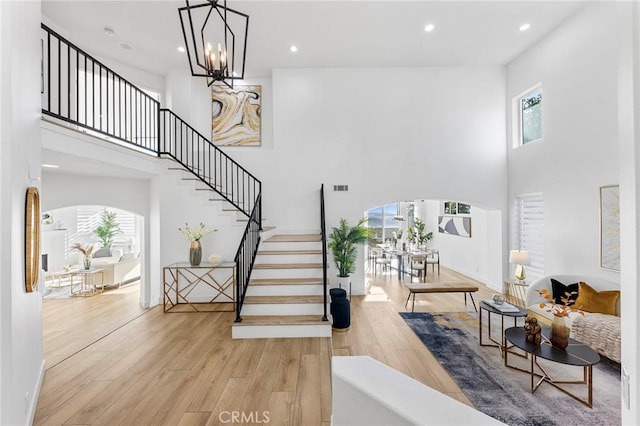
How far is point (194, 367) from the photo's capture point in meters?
3.11

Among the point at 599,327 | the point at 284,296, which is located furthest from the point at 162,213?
the point at 599,327

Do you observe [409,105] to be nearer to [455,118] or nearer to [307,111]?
[455,118]

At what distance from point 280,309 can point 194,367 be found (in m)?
1.29

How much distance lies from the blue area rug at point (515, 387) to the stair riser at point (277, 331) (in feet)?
4.84

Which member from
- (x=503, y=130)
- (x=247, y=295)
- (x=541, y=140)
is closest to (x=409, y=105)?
(x=503, y=130)

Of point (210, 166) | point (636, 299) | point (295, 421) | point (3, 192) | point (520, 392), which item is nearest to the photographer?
point (636, 299)

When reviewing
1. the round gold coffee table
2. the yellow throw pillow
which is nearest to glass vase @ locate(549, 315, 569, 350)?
the round gold coffee table

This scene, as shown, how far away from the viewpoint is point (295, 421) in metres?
2.31

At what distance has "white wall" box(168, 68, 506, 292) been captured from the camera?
615 cm

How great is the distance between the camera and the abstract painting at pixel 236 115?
645cm

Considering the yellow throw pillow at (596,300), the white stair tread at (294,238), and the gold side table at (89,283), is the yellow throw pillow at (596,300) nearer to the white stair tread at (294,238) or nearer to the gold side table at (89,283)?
the white stair tread at (294,238)

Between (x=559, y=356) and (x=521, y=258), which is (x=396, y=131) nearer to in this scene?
(x=521, y=258)

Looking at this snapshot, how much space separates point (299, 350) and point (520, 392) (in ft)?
7.71

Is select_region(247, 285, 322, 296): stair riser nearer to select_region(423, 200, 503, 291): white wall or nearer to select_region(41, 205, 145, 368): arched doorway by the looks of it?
select_region(41, 205, 145, 368): arched doorway
